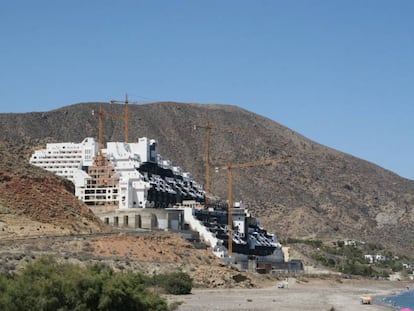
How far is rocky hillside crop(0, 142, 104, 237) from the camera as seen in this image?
237 feet

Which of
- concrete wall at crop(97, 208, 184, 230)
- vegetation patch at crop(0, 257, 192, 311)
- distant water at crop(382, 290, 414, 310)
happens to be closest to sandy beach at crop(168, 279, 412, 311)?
distant water at crop(382, 290, 414, 310)

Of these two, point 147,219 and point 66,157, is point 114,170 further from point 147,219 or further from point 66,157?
point 147,219

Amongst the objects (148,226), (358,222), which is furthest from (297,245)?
(358,222)

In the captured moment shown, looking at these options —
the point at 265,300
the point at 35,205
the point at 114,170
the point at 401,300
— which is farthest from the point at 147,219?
the point at 265,300

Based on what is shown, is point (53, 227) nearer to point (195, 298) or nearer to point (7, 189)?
point (7, 189)

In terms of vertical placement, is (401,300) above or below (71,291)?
below

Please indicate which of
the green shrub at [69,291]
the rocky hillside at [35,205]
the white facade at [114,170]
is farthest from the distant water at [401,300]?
the green shrub at [69,291]

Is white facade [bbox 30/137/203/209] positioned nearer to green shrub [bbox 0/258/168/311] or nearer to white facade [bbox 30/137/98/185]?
white facade [bbox 30/137/98/185]

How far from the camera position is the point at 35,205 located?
76.6 m

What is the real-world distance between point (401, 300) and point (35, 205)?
117ft

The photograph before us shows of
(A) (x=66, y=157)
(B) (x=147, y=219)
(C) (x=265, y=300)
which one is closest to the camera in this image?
(C) (x=265, y=300)

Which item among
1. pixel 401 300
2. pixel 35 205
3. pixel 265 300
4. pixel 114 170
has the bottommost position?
pixel 401 300

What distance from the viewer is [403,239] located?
620 feet

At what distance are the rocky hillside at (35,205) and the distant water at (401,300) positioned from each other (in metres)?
28.1
